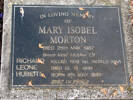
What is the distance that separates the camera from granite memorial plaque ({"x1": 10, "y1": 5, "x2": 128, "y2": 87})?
3182 millimetres

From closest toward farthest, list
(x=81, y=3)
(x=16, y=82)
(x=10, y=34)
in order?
(x=16, y=82) < (x=10, y=34) < (x=81, y=3)

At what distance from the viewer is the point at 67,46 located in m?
3.36

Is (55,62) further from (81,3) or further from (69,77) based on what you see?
(81,3)

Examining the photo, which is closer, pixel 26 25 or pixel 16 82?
pixel 16 82

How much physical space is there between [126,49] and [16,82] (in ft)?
6.65

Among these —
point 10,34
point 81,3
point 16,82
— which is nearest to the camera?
point 16,82

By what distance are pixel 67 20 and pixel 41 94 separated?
55.8 inches

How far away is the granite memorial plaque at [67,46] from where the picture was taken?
318cm

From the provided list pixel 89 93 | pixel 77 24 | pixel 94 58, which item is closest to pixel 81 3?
pixel 77 24

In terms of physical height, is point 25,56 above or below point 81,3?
below

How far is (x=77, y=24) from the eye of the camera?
3.47 meters

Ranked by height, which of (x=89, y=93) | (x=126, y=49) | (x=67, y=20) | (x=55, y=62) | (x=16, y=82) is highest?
(x=67, y=20)

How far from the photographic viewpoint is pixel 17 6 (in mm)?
3502

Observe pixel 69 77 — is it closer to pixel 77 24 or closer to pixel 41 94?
pixel 41 94
